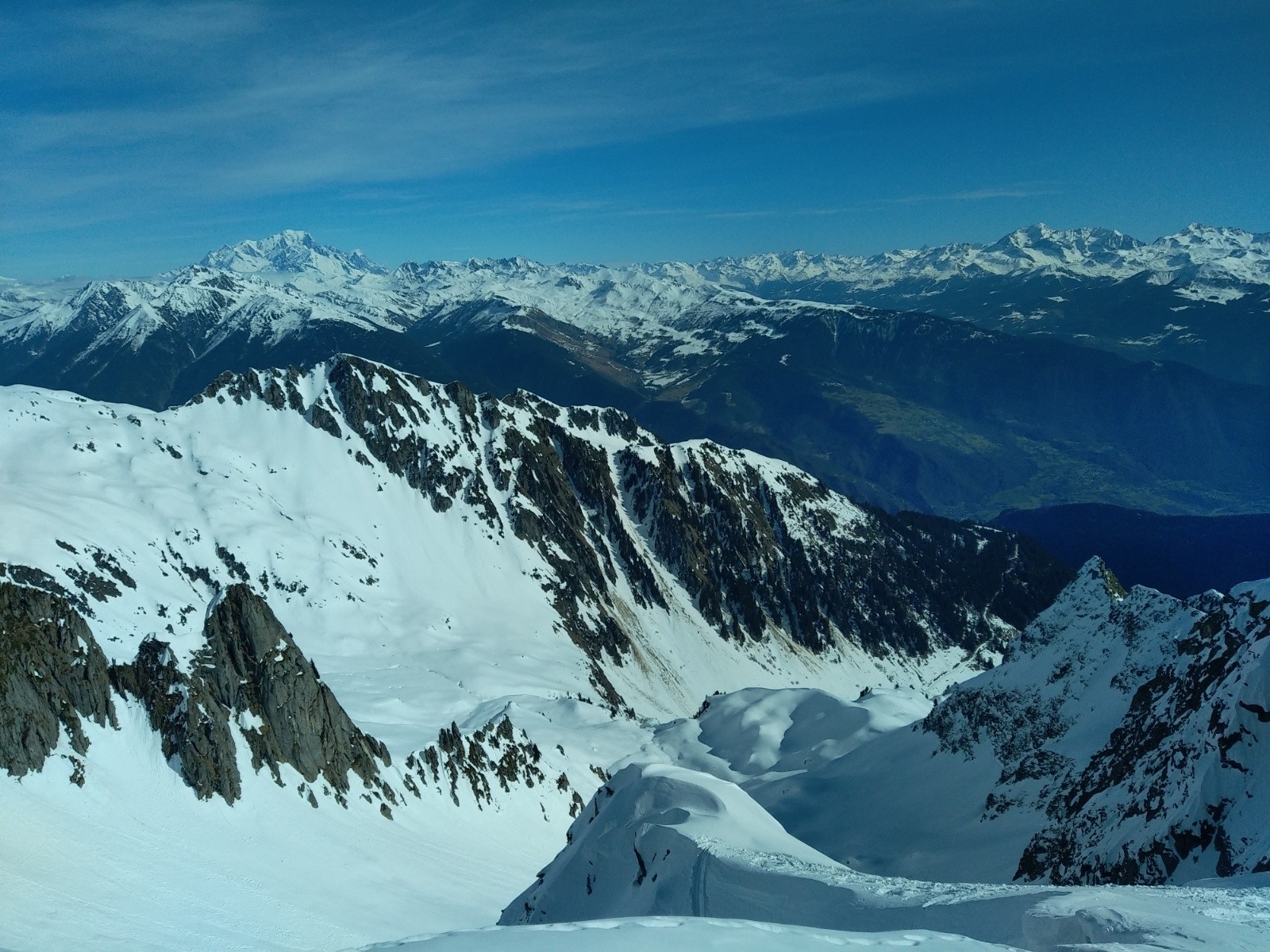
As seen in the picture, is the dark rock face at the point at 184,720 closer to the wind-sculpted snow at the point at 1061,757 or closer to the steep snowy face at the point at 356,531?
the steep snowy face at the point at 356,531

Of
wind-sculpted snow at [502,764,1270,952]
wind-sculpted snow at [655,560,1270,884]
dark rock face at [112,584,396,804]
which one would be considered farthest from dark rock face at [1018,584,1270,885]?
dark rock face at [112,584,396,804]

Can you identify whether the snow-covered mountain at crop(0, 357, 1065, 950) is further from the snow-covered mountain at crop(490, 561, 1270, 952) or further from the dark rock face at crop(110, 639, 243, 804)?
the snow-covered mountain at crop(490, 561, 1270, 952)

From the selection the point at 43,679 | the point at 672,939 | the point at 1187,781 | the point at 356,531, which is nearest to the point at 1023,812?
the point at 1187,781

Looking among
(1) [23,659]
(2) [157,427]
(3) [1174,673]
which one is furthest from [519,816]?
(2) [157,427]

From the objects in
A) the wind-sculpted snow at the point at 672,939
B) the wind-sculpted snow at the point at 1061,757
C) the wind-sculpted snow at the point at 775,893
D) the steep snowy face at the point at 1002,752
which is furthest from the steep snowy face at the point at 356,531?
the wind-sculpted snow at the point at 672,939

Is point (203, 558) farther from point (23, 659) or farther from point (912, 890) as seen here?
point (912, 890)
